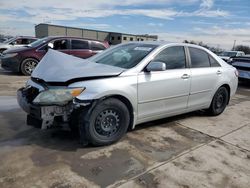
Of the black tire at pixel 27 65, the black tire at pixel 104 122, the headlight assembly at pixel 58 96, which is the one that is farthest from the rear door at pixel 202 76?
the black tire at pixel 27 65

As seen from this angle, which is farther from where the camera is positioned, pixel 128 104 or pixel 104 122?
pixel 128 104

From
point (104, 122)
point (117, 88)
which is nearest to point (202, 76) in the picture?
point (117, 88)

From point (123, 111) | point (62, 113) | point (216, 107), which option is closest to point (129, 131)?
point (123, 111)

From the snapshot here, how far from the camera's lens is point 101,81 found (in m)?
3.41

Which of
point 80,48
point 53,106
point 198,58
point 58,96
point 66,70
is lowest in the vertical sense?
point 53,106

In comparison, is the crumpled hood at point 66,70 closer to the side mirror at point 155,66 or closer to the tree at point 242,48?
the side mirror at point 155,66

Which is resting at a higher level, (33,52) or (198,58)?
(33,52)

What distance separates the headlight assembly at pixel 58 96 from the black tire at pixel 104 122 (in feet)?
0.89

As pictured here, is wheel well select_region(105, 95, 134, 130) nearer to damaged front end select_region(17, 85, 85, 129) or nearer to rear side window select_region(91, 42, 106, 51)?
damaged front end select_region(17, 85, 85, 129)

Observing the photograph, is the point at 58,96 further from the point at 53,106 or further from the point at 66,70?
the point at 66,70

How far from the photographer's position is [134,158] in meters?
3.32

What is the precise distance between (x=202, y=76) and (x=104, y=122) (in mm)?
2323

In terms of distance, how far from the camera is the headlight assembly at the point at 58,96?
127 inches

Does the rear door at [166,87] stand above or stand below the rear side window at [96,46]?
below
